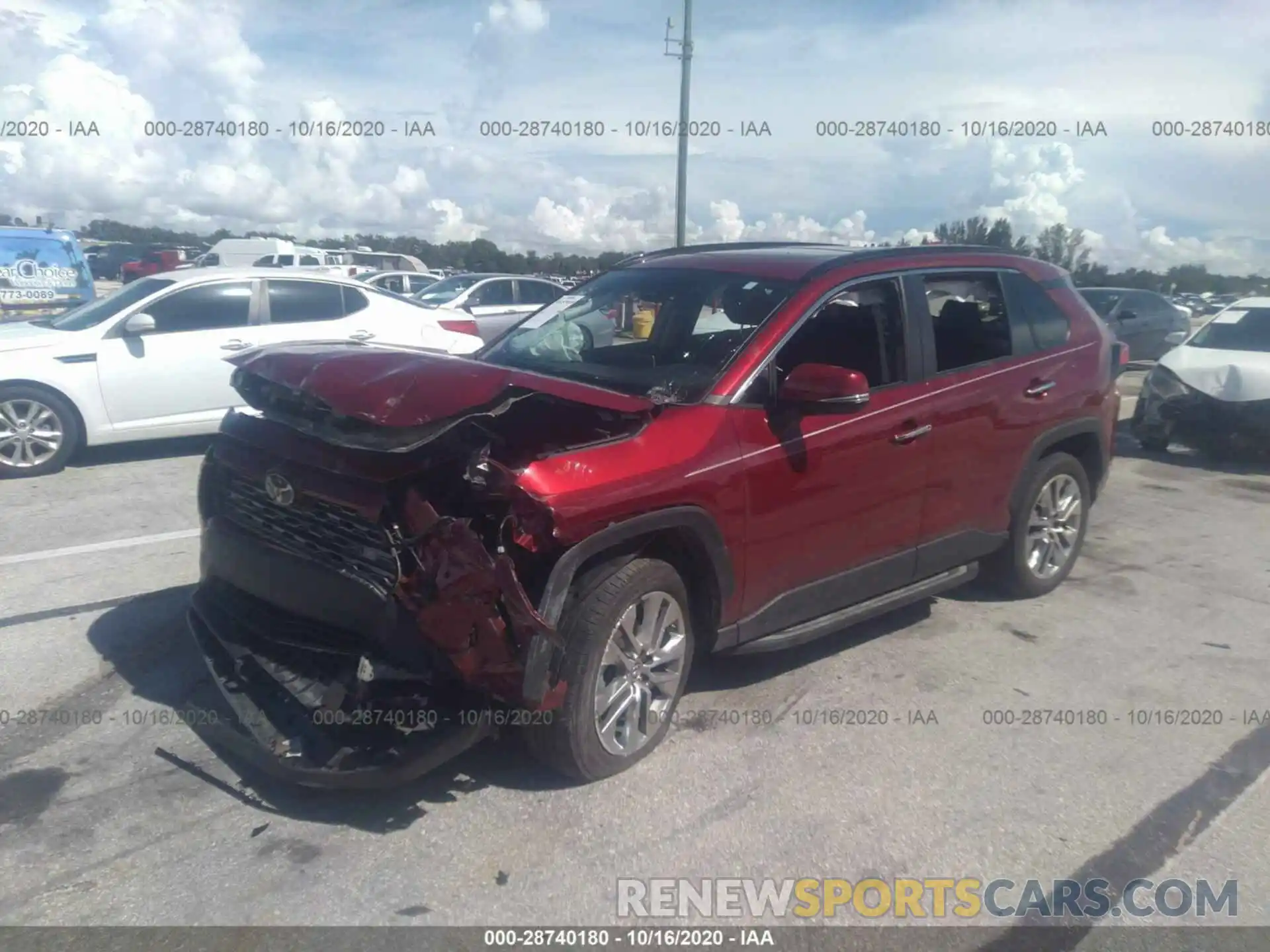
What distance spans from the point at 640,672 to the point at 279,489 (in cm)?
145

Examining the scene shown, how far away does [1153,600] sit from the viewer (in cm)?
598

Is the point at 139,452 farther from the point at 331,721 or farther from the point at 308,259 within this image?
the point at 308,259

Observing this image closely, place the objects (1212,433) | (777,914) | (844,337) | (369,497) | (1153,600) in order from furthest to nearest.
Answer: (1212,433)
(1153,600)
(844,337)
(369,497)
(777,914)

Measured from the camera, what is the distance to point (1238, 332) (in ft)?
34.4

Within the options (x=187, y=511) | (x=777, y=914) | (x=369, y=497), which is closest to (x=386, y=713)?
(x=369, y=497)

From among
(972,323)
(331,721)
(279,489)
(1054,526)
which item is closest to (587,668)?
(331,721)

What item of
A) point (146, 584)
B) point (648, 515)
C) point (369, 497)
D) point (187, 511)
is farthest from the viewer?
point (187, 511)

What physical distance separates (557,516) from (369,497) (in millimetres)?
626

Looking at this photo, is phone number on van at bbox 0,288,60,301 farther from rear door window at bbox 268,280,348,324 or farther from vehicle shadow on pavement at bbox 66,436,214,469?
rear door window at bbox 268,280,348,324

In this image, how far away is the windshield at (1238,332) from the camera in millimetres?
10242

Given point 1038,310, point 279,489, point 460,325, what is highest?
point 1038,310

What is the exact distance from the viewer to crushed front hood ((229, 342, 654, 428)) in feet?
10.8

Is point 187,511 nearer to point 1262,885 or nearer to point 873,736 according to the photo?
point 873,736

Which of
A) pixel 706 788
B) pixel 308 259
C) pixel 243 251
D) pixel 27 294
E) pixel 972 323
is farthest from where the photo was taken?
pixel 243 251
